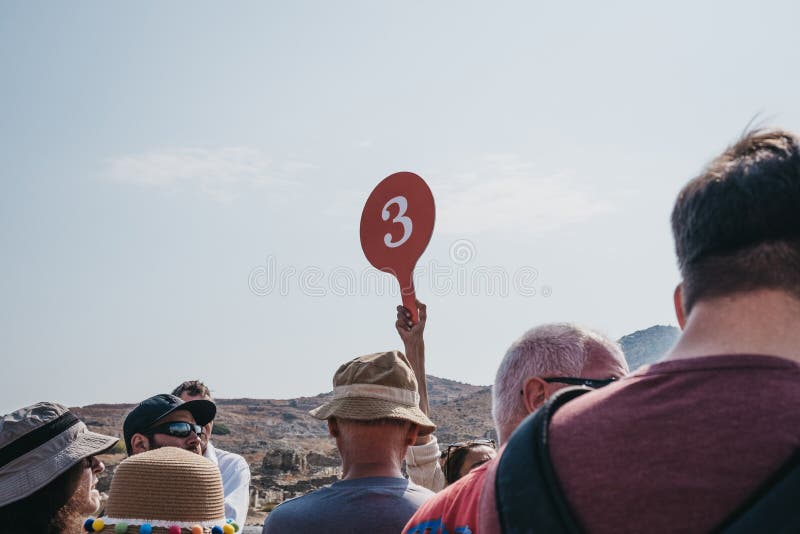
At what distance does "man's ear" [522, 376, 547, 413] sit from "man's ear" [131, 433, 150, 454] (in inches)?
119

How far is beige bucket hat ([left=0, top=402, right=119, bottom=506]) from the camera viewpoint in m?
2.95

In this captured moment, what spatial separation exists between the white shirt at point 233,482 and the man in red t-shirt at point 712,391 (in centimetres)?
386

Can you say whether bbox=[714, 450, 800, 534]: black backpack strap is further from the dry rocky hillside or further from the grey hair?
the dry rocky hillside

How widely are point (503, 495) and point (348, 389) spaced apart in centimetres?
179

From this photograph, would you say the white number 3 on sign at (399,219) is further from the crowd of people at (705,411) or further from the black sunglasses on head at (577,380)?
the crowd of people at (705,411)

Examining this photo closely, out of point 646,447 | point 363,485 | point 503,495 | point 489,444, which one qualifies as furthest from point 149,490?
point 489,444

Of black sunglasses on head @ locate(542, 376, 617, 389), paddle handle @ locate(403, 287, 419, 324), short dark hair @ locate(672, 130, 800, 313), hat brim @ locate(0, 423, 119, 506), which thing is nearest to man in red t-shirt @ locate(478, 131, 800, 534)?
short dark hair @ locate(672, 130, 800, 313)

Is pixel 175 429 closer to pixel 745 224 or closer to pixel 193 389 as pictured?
pixel 193 389

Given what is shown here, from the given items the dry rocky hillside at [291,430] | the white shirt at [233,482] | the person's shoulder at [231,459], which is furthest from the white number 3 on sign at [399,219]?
the dry rocky hillside at [291,430]

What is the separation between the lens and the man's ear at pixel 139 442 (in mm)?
4543

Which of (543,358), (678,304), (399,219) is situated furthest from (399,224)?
(678,304)

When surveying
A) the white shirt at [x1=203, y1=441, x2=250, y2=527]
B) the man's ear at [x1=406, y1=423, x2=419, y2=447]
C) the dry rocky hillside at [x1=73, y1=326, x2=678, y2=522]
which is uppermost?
the man's ear at [x1=406, y1=423, x2=419, y2=447]

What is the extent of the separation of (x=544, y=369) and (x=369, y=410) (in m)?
0.91

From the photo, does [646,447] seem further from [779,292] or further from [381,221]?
[381,221]
